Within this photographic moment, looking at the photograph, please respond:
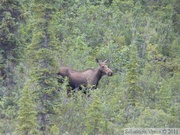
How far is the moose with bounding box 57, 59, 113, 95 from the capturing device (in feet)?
69.2

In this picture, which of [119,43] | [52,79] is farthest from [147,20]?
[52,79]

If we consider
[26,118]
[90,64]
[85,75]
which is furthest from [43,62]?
[90,64]

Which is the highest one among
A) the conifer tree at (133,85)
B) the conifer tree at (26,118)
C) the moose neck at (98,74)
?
the conifer tree at (26,118)

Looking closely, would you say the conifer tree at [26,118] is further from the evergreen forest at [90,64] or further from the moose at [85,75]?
the moose at [85,75]

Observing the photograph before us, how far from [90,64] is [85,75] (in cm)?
197

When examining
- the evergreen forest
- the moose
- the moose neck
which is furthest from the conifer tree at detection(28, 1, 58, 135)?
the moose neck

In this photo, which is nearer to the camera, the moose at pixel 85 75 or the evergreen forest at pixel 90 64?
the evergreen forest at pixel 90 64

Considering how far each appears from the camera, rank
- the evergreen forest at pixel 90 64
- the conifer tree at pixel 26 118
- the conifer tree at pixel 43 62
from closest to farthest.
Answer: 1. the conifer tree at pixel 26 118
2. the evergreen forest at pixel 90 64
3. the conifer tree at pixel 43 62

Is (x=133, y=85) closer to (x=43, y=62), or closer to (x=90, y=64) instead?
(x=43, y=62)

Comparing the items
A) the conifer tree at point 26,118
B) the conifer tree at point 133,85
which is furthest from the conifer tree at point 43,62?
the conifer tree at point 133,85

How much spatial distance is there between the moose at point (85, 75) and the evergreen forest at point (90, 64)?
1.64 feet

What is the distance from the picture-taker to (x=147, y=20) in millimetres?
29406

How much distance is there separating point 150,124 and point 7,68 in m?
7.73

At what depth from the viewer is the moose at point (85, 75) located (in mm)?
21078
